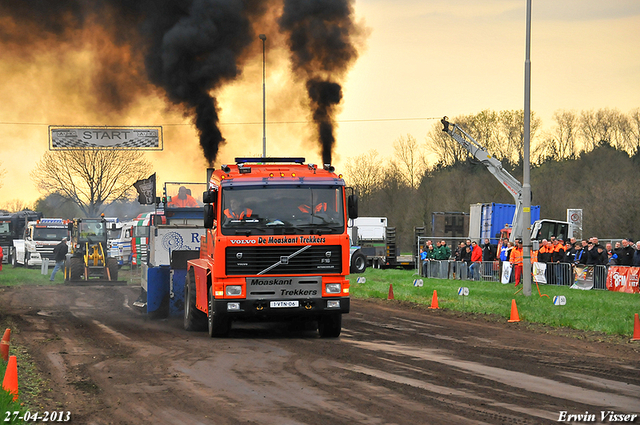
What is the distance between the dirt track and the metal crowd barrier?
823 centimetres

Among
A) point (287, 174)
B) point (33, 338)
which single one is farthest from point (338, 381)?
point (33, 338)

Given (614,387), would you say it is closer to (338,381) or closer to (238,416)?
(338,381)

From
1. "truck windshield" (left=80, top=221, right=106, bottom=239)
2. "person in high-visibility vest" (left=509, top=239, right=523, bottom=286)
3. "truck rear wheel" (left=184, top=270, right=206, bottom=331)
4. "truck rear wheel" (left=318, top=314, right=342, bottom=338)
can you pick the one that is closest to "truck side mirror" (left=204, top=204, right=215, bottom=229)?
"truck rear wheel" (left=184, top=270, right=206, bottom=331)

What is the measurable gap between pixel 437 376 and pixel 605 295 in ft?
45.0

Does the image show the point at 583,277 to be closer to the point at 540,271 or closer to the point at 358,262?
the point at 540,271

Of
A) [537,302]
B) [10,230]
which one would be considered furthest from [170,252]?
[10,230]

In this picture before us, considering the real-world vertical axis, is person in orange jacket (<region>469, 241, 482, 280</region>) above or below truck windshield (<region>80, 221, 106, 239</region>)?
below

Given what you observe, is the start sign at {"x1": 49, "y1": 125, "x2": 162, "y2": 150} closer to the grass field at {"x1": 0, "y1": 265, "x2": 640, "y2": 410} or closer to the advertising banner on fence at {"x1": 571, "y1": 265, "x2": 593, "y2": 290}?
the grass field at {"x1": 0, "y1": 265, "x2": 640, "y2": 410}

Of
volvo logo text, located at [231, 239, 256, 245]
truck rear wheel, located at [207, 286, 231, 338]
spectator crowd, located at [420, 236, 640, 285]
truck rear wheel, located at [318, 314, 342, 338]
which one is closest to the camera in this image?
volvo logo text, located at [231, 239, 256, 245]

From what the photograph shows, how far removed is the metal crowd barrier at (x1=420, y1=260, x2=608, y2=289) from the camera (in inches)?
964

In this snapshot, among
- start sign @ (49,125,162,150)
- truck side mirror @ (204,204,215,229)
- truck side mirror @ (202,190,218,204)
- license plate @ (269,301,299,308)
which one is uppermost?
start sign @ (49,125,162,150)

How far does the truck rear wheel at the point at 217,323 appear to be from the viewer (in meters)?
14.1

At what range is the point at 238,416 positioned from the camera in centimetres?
802

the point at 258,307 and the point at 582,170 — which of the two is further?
the point at 582,170
